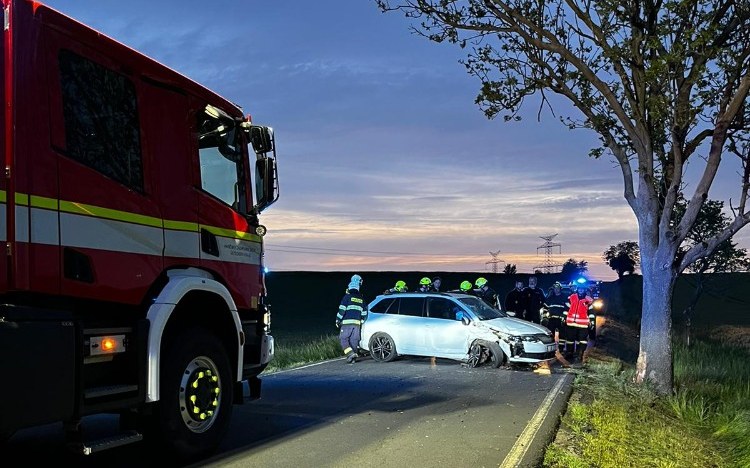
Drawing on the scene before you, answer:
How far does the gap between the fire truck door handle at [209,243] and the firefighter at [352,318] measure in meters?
7.17

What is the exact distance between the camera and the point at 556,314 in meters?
14.8

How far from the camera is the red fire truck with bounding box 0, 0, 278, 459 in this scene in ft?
13.7

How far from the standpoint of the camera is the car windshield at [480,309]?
41.8 ft

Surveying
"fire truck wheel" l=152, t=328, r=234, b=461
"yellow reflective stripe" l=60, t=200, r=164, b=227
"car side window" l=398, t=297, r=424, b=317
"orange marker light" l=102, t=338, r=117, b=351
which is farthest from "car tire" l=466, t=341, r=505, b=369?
"orange marker light" l=102, t=338, r=117, b=351

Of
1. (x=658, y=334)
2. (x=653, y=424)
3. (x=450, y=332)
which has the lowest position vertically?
(x=653, y=424)

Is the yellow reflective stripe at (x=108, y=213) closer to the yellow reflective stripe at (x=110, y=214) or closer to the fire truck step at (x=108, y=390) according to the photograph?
the yellow reflective stripe at (x=110, y=214)

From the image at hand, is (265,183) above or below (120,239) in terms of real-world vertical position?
above

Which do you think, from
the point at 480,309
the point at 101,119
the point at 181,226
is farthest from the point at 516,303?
the point at 101,119

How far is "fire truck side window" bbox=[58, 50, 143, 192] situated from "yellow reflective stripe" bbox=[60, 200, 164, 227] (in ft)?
0.76

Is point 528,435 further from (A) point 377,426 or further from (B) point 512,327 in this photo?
(B) point 512,327

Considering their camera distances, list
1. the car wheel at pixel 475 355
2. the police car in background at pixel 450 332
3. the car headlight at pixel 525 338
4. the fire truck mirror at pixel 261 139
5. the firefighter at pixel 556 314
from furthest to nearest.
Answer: the firefighter at pixel 556 314 < the car wheel at pixel 475 355 < the police car in background at pixel 450 332 < the car headlight at pixel 525 338 < the fire truck mirror at pixel 261 139

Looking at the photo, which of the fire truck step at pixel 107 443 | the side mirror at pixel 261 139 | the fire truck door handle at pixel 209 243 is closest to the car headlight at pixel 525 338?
the side mirror at pixel 261 139

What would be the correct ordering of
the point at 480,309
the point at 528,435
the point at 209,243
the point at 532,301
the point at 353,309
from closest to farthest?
the point at 209,243 → the point at 528,435 → the point at 480,309 → the point at 353,309 → the point at 532,301

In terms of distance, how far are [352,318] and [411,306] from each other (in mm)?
1223
